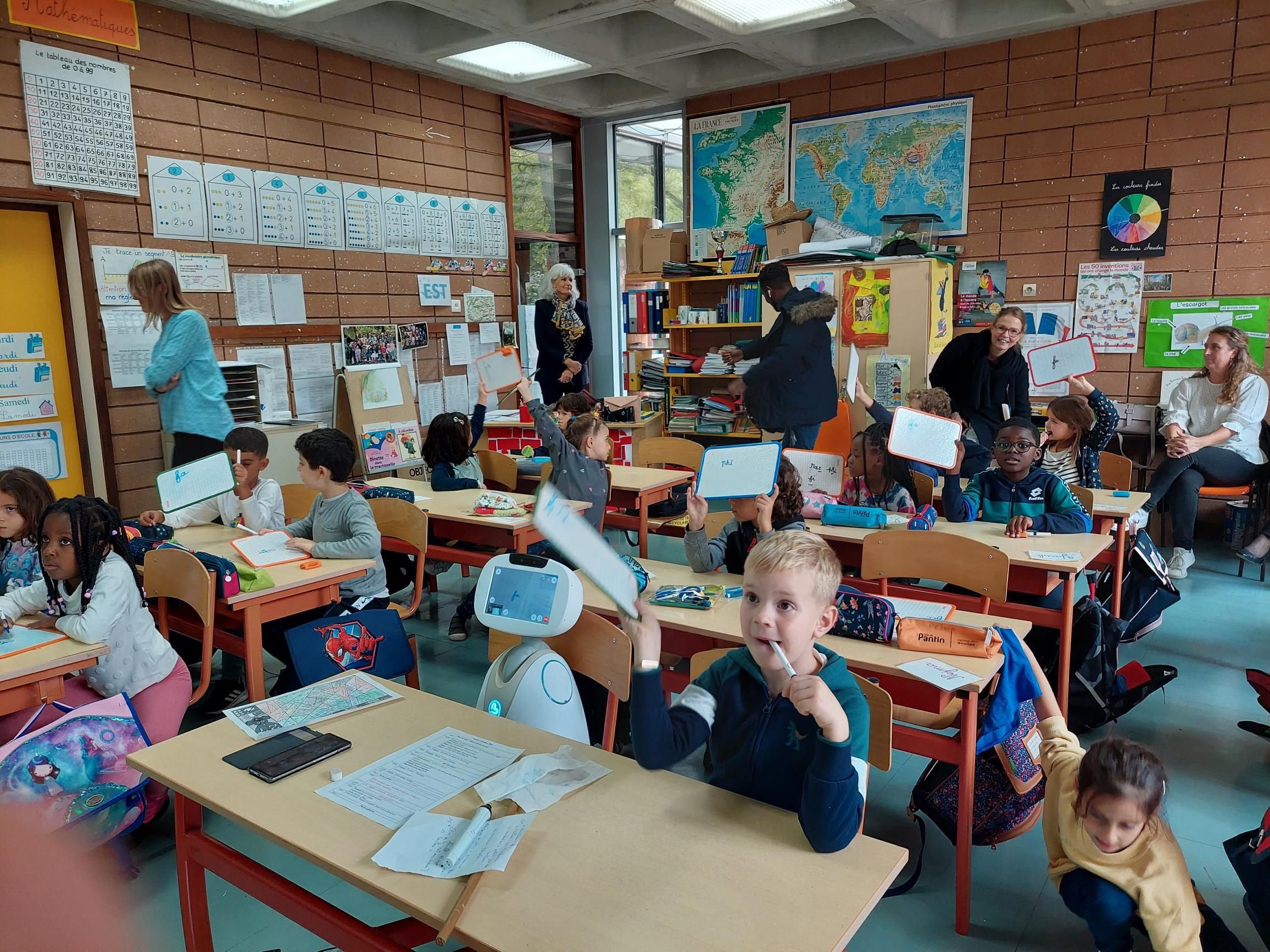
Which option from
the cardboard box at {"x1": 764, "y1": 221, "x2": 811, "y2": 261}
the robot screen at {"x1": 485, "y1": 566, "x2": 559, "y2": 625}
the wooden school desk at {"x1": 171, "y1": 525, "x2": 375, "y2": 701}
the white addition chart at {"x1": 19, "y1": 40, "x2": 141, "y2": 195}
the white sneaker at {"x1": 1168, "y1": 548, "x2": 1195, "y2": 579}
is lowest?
the white sneaker at {"x1": 1168, "y1": 548, "x2": 1195, "y2": 579}

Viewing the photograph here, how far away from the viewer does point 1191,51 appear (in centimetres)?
503

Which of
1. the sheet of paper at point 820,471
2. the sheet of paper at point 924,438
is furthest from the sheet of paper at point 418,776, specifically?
the sheet of paper at point 820,471

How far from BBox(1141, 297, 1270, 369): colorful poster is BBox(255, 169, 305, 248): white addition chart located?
5385mm

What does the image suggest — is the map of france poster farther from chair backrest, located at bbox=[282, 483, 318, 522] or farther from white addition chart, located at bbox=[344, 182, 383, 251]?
chair backrest, located at bbox=[282, 483, 318, 522]

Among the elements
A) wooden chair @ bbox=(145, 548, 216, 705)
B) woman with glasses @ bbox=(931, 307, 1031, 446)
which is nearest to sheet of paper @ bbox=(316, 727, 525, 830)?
wooden chair @ bbox=(145, 548, 216, 705)

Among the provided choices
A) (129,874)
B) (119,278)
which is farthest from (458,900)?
(119,278)

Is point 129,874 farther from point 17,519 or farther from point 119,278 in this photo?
point 119,278

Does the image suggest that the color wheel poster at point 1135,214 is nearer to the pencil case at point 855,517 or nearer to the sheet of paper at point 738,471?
the pencil case at point 855,517

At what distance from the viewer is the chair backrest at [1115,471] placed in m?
4.18

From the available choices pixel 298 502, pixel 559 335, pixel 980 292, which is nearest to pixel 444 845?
pixel 298 502

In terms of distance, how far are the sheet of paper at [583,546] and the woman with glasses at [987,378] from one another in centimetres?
381

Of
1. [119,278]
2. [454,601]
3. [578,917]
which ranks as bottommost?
[454,601]

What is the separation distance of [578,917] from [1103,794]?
107cm

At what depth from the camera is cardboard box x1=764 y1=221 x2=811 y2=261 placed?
597cm
